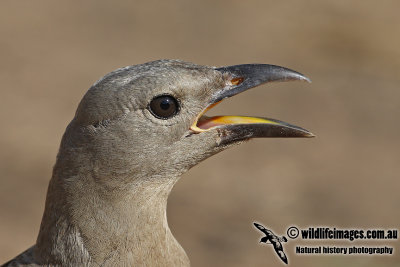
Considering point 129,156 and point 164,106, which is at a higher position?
point 164,106

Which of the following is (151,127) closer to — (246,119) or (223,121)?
(223,121)

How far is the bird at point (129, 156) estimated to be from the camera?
210 inches

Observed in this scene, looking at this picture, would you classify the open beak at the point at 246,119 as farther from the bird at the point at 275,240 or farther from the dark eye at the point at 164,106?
the bird at the point at 275,240

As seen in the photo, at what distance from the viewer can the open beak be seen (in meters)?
5.54

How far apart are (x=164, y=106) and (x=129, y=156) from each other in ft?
1.63

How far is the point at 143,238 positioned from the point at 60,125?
30.8 ft

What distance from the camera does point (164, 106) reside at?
5.36 metres

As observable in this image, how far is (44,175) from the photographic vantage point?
12680 mm

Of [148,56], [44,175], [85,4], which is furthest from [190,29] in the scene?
[44,175]

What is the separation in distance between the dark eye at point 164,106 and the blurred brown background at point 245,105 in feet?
13.8

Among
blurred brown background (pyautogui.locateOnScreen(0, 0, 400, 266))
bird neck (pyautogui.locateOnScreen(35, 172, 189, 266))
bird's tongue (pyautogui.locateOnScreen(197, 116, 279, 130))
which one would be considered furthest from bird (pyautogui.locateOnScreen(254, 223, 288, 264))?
bird neck (pyautogui.locateOnScreen(35, 172, 189, 266))
